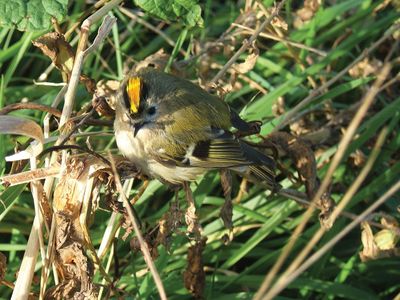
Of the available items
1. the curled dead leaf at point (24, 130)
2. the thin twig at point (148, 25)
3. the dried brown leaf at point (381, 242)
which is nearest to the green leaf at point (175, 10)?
the curled dead leaf at point (24, 130)

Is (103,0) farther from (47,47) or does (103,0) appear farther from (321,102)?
(321,102)

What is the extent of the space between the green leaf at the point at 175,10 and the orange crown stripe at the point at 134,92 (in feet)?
0.84

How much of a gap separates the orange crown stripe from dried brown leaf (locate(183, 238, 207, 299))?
0.52 metres

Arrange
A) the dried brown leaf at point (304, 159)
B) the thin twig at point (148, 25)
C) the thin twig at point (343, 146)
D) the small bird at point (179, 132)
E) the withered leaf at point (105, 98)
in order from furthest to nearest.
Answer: the thin twig at point (148, 25), the dried brown leaf at point (304, 159), the small bird at point (179, 132), the withered leaf at point (105, 98), the thin twig at point (343, 146)

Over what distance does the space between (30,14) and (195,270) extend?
1.03m

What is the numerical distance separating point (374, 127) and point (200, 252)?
1.03 meters

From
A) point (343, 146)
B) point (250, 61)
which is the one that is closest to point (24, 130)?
point (250, 61)

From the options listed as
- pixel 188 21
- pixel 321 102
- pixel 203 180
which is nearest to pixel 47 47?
pixel 188 21

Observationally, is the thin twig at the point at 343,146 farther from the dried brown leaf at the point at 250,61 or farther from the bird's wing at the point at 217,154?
the dried brown leaf at the point at 250,61

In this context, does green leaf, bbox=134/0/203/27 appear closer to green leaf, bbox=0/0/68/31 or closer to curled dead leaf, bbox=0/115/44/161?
green leaf, bbox=0/0/68/31

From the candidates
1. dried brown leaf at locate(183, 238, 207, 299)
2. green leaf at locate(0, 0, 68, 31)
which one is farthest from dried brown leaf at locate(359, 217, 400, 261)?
green leaf at locate(0, 0, 68, 31)

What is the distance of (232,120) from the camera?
106 inches

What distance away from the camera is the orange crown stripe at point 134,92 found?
97.2 inches

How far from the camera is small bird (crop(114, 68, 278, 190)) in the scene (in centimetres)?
253
